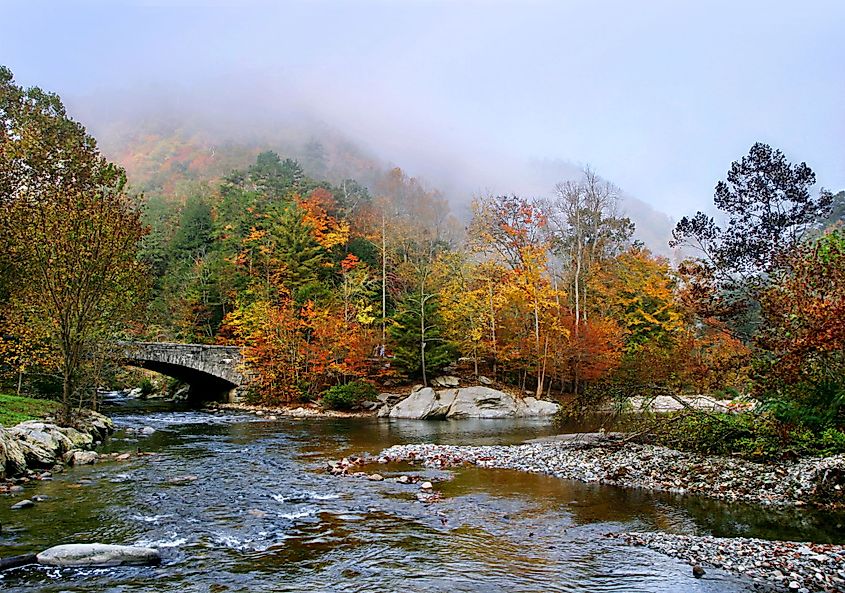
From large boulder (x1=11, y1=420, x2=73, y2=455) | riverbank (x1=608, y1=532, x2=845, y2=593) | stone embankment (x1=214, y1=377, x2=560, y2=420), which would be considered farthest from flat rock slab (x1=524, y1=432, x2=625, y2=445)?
large boulder (x1=11, y1=420, x2=73, y2=455)

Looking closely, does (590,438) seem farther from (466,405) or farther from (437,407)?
(466,405)

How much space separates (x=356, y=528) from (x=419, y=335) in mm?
25460

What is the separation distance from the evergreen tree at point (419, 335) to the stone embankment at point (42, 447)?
18649 mm

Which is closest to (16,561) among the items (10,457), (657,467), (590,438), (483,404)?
(10,457)

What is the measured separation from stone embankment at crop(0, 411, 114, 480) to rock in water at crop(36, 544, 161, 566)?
5.85 m

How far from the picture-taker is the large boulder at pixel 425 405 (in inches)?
1218

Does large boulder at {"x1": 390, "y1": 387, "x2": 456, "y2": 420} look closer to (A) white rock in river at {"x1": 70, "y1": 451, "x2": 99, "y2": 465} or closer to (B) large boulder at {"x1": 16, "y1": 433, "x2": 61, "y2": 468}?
(A) white rock in river at {"x1": 70, "y1": 451, "x2": 99, "y2": 465}

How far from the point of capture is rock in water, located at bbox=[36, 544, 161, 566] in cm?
731

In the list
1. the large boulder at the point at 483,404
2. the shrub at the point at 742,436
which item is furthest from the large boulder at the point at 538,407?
the shrub at the point at 742,436

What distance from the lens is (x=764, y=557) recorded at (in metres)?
7.43

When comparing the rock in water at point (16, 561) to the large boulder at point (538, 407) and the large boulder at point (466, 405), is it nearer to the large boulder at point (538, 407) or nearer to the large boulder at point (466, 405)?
the large boulder at point (466, 405)

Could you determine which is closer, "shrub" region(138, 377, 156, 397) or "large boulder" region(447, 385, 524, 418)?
"large boulder" region(447, 385, 524, 418)

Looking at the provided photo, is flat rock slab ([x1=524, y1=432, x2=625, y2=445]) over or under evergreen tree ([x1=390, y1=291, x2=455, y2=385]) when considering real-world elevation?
under

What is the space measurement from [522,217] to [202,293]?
24.9m
